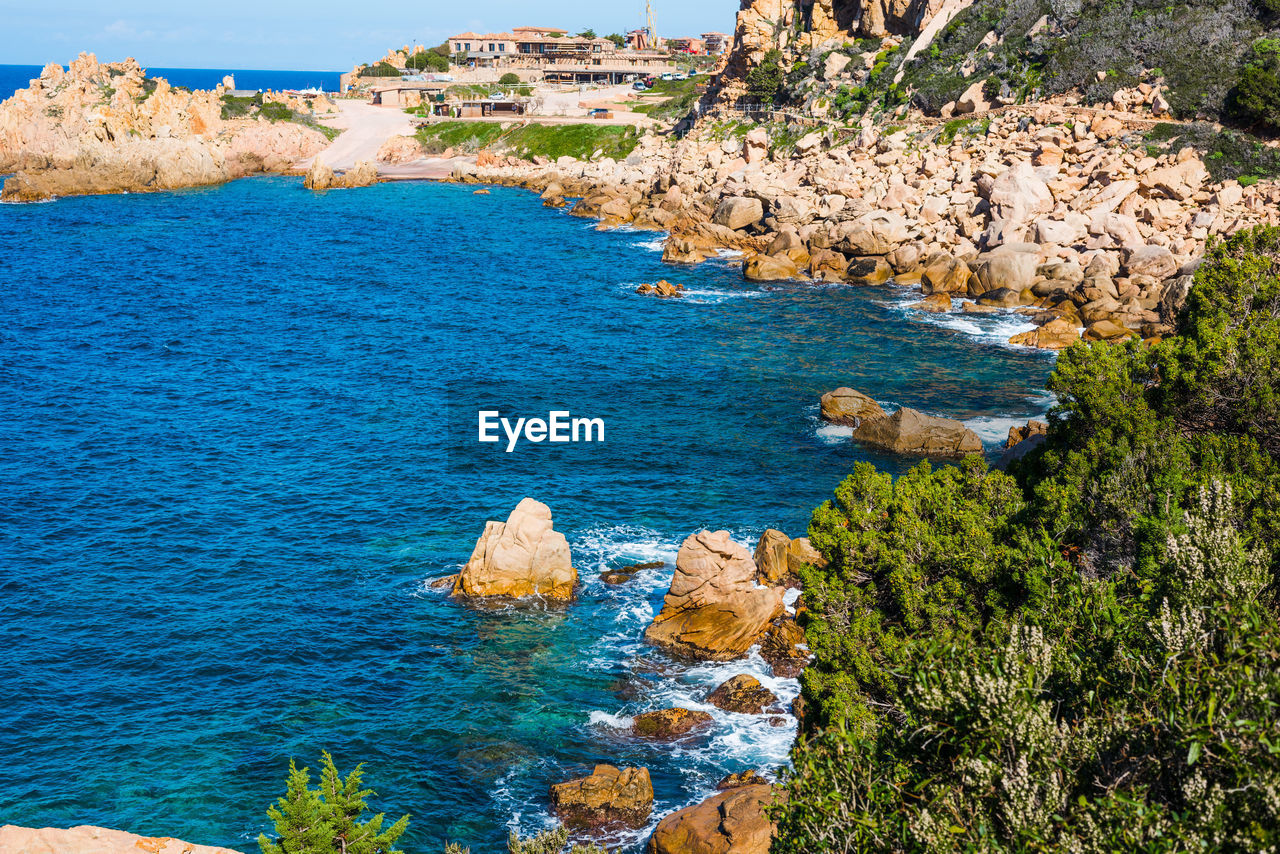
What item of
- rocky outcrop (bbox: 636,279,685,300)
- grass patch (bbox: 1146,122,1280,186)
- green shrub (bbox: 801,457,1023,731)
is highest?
grass patch (bbox: 1146,122,1280,186)

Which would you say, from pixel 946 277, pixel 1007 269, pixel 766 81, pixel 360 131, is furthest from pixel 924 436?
pixel 360 131

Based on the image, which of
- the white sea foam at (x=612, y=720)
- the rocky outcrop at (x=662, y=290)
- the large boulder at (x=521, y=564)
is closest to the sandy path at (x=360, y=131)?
the rocky outcrop at (x=662, y=290)

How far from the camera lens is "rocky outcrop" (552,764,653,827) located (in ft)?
86.3

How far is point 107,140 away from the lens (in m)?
143

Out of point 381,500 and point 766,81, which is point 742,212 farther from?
point 381,500

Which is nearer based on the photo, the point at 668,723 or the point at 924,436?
the point at 668,723

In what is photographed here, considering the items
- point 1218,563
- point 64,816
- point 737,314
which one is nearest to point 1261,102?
point 737,314

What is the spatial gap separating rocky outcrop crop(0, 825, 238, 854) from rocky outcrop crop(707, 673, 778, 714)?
1487 cm

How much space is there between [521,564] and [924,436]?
69.2ft

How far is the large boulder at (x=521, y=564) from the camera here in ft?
124

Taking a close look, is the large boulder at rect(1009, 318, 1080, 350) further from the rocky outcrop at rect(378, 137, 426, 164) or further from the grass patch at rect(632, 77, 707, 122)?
the rocky outcrop at rect(378, 137, 426, 164)

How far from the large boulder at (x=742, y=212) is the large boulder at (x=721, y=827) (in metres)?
77.6

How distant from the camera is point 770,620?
35.0 meters

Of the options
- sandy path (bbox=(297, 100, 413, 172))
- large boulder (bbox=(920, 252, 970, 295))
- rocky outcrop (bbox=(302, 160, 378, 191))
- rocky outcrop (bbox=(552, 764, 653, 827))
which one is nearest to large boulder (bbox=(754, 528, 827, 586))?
rocky outcrop (bbox=(552, 764, 653, 827))
